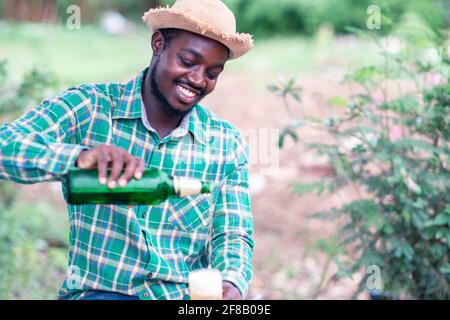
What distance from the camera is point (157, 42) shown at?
2.64m

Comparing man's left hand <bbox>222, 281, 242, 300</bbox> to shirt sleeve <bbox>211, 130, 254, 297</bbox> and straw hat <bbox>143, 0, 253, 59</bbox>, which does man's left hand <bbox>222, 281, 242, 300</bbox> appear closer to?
shirt sleeve <bbox>211, 130, 254, 297</bbox>

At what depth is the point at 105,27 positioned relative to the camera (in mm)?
12867

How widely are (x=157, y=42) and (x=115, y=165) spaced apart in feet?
2.97

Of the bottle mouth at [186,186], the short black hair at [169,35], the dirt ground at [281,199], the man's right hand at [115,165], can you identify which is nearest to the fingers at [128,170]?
the man's right hand at [115,165]

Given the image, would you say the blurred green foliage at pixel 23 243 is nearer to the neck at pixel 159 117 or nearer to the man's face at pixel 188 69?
the neck at pixel 159 117

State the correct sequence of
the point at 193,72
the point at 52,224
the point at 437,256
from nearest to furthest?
1. the point at 193,72
2. the point at 437,256
3. the point at 52,224

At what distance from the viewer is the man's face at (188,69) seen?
246 centimetres

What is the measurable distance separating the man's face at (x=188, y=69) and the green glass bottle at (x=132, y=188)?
600 mm

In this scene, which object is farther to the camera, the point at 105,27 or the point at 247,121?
the point at 105,27

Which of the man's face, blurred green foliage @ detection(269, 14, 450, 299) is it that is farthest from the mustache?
blurred green foliage @ detection(269, 14, 450, 299)
